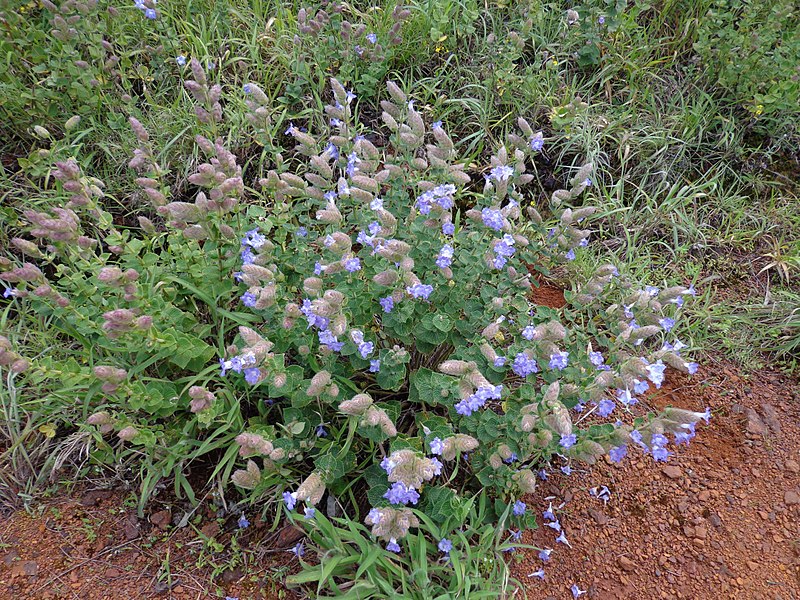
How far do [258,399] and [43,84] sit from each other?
2.26m

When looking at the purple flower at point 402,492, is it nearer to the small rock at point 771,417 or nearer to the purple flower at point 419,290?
the purple flower at point 419,290

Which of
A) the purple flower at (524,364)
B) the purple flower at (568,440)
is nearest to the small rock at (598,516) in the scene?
the purple flower at (568,440)

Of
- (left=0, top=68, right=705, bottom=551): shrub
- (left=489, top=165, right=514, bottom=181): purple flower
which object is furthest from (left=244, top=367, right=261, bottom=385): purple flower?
(left=489, top=165, right=514, bottom=181): purple flower

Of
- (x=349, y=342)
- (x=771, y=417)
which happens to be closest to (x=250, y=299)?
(x=349, y=342)

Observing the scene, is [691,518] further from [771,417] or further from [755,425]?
[771,417]

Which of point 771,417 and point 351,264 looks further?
point 771,417

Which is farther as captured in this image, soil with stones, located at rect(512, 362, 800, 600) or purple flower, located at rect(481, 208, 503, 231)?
soil with stones, located at rect(512, 362, 800, 600)

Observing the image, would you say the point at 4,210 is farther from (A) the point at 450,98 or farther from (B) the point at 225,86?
(A) the point at 450,98

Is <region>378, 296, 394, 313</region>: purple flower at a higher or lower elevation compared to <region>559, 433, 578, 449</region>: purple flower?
higher

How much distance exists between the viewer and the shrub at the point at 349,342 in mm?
1814

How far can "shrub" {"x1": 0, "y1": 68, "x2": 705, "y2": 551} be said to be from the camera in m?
1.81

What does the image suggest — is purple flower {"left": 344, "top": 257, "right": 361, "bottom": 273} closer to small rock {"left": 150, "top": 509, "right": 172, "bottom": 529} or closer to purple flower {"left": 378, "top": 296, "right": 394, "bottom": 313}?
purple flower {"left": 378, "top": 296, "right": 394, "bottom": 313}

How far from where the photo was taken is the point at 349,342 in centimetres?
192

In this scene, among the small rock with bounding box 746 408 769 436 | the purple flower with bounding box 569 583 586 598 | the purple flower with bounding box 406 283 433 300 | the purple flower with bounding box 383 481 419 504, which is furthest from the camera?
the small rock with bounding box 746 408 769 436
